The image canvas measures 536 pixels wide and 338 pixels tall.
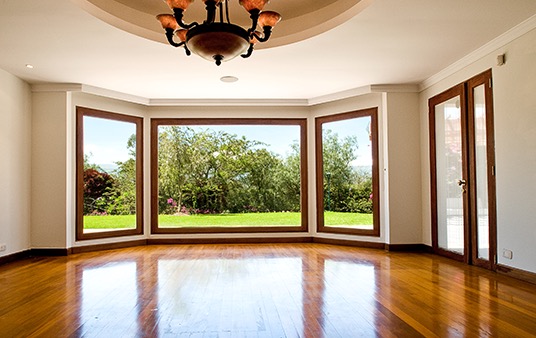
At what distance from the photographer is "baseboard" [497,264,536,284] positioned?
13.5 feet


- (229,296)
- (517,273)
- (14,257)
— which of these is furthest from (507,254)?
(14,257)

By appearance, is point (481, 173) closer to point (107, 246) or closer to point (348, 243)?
point (348, 243)

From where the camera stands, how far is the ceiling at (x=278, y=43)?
3838 mm

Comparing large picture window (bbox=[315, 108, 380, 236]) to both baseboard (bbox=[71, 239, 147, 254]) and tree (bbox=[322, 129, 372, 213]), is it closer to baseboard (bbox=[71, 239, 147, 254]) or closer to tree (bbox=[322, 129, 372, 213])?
tree (bbox=[322, 129, 372, 213])

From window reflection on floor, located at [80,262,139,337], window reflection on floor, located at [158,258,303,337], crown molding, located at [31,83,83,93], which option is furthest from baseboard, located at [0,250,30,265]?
crown molding, located at [31,83,83,93]

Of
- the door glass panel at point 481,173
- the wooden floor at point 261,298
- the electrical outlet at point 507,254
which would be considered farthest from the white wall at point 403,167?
the electrical outlet at point 507,254

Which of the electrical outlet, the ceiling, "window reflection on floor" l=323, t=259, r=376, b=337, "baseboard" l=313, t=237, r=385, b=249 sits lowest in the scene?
"baseboard" l=313, t=237, r=385, b=249

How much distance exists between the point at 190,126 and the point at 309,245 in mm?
3138

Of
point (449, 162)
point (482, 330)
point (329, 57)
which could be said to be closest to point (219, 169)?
point (329, 57)

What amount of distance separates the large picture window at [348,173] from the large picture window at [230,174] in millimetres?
376

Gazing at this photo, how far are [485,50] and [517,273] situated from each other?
8.41 ft

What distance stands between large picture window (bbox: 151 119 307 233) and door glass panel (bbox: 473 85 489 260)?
3.20 metres

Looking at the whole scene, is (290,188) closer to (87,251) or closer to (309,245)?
(309,245)

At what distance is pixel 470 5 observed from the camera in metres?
3.70
